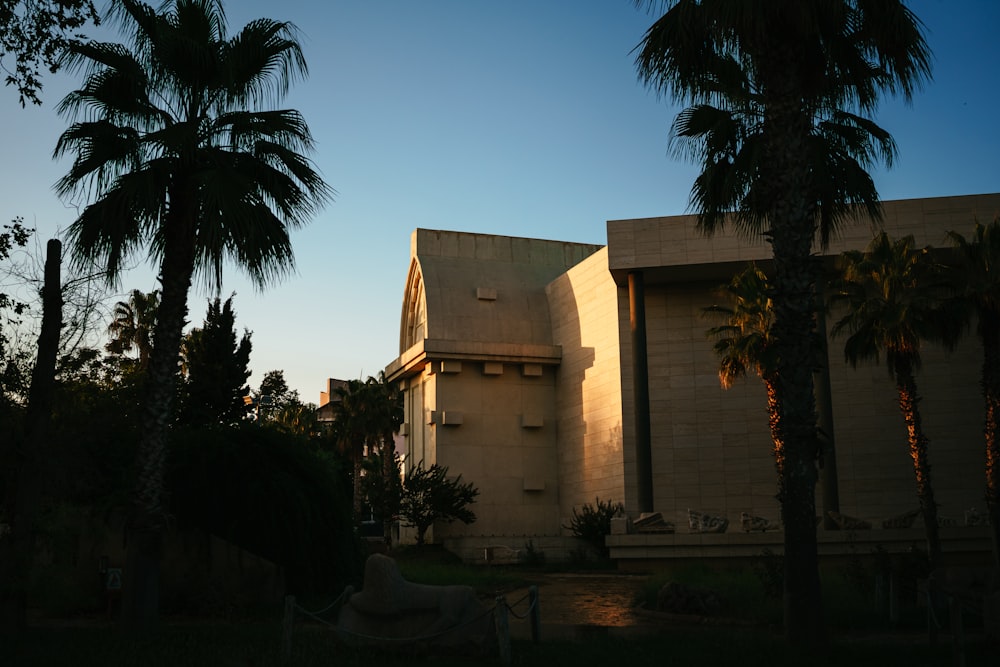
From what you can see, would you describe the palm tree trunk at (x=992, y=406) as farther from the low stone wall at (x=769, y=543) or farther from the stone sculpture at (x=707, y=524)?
the stone sculpture at (x=707, y=524)

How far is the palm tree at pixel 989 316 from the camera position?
23453 mm

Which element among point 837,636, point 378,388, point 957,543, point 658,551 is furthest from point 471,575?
point 378,388

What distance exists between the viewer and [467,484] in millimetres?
41000

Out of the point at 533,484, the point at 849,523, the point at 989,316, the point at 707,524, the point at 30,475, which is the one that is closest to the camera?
the point at 30,475

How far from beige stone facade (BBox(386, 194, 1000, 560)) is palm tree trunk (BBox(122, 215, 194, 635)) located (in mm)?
21865

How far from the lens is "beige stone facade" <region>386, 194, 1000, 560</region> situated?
114ft

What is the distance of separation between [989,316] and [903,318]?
200 centimetres

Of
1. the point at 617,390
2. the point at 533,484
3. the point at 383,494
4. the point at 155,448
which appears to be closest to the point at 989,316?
the point at 617,390

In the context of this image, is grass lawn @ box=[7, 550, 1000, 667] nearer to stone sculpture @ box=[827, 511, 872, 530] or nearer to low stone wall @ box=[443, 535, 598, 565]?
stone sculpture @ box=[827, 511, 872, 530]

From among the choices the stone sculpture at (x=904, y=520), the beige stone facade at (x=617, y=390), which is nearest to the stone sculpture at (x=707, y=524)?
the beige stone facade at (x=617, y=390)

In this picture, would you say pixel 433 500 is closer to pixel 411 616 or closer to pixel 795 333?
pixel 411 616

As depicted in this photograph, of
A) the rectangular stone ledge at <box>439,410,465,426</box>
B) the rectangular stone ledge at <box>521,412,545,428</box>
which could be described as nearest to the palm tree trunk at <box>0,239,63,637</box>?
the rectangular stone ledge at <box>439,410,465,426</box>

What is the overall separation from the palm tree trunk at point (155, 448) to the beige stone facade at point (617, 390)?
21.9 meters

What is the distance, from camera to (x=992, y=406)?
77.8ft
